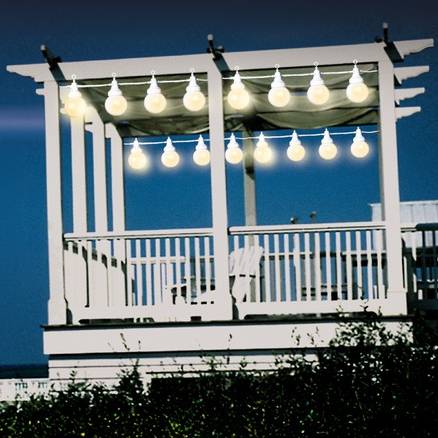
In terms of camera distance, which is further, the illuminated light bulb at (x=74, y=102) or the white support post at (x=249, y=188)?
the white support post at (x=249, y=188)

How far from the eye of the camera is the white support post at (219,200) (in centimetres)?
1389

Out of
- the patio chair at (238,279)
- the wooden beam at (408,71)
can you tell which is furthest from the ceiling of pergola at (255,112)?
the patio chair at (238,279)

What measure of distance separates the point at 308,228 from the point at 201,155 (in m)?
3.02

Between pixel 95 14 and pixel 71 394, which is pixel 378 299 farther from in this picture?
pixel 95 14

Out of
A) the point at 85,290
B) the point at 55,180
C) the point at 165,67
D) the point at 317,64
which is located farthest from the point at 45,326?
the point at 317,64

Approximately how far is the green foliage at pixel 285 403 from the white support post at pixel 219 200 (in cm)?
146

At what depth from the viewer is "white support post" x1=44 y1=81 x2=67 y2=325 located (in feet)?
46.5

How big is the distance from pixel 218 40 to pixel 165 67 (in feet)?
2.23

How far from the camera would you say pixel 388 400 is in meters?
11.2

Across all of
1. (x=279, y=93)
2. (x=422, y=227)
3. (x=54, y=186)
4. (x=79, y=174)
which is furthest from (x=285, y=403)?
(x=79, y=174)

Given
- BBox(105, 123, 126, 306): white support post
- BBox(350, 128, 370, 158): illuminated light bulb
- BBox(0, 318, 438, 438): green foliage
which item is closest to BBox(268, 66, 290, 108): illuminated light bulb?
BBox(0, 318, 438, 438): green foliage

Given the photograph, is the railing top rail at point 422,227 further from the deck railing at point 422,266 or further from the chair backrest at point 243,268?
the chair backrest at point 243,268

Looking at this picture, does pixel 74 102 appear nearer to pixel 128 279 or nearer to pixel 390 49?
pixel 128 279

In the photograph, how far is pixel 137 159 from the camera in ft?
53.8
